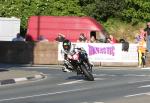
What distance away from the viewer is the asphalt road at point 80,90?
17122 millimetres

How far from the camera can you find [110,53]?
34.7m

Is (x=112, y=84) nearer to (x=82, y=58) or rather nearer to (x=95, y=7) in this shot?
(x=82, y=58)

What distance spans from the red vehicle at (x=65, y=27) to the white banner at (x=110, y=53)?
431cm

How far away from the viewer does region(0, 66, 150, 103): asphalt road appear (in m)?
17.1

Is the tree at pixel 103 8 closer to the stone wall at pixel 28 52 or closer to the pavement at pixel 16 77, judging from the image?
the stone wall at pixel 28 52

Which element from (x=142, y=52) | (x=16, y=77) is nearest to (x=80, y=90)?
(x=16, y=77)

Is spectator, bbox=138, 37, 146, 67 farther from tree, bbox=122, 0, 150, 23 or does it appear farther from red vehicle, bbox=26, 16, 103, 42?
tree, bbox=122, 0, 150, 23

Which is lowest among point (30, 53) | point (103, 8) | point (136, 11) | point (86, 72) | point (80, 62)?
point (86, 72)

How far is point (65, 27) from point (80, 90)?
806 inches

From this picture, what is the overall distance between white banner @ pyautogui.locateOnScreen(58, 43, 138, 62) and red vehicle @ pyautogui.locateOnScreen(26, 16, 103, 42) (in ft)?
14.2

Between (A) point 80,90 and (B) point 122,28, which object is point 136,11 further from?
(A) point 80,90

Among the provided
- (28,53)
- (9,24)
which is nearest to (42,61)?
(28,53)

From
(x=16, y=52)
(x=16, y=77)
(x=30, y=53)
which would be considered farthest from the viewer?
(x=16, y=52)

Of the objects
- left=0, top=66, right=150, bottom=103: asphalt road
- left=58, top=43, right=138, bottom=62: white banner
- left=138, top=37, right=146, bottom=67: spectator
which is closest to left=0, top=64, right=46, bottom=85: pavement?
left=0, top=66, right=150, bottom=103: asphalt road
